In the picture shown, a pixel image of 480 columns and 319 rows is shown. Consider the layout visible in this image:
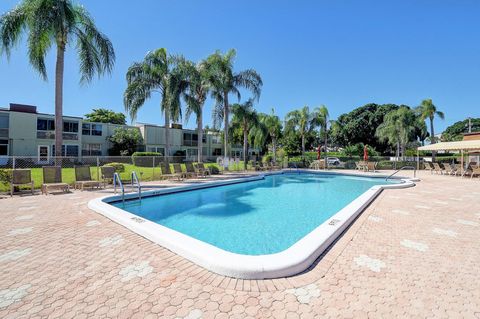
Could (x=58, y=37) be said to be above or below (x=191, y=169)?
above

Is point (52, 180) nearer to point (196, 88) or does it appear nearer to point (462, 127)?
point (196, 88)

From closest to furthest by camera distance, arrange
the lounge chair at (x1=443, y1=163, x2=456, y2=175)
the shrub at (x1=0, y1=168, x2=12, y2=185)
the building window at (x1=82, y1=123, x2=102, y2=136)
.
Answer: the shrub at (x1=0, y1=168, x2=12, y2=185) → the lounge chair at (x1=443, y1=163, x2=456, y2=175) → the building window at (x1=82, y1=123, x2=102, y2=136)

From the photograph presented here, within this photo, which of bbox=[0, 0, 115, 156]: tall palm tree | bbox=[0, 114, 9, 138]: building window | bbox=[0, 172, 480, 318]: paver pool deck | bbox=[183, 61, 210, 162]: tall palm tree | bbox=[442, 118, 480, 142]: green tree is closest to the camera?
bbox=[0, 172, 480, 318]: paver pool deck

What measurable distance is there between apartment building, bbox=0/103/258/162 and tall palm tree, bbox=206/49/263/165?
15.8 metres

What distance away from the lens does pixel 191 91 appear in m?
17.2

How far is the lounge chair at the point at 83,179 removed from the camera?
34.1 ft

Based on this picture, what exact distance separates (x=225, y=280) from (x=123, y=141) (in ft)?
100

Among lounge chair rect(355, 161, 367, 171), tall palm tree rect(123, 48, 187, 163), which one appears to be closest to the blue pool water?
tall palm tree rect(123, 48, 187, 163)

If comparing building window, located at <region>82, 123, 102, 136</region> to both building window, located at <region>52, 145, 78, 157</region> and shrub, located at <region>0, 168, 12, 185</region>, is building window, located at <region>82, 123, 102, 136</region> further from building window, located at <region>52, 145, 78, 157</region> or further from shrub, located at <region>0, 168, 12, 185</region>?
shrub, located at <region>0, 168, 12, 185</region>

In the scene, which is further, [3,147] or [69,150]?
[69,150]

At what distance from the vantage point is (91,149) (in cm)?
2956

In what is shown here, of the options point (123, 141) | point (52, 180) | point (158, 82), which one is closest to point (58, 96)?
point (52, 180)

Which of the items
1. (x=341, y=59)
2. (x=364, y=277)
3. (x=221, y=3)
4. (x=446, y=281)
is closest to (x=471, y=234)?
(x=446, y=281)

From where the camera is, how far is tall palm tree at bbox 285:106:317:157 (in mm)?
28422
